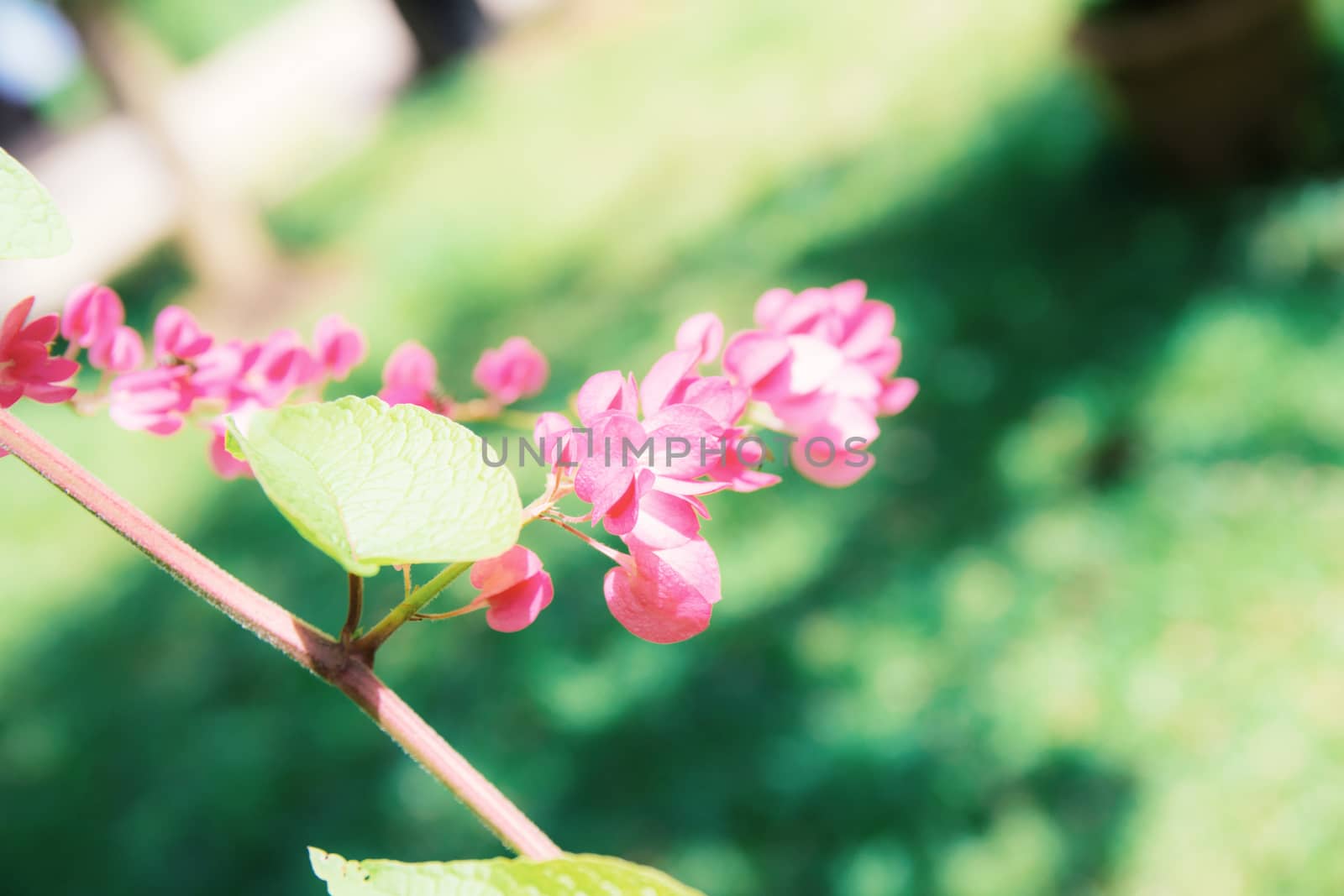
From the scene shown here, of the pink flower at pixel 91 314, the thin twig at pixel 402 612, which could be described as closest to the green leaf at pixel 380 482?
the thin twig at pixel 402 612

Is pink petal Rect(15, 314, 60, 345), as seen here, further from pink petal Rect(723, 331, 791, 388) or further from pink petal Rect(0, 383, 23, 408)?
pink petal Rect(723, 331, 791, 388)

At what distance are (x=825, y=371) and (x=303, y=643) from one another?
245 mm

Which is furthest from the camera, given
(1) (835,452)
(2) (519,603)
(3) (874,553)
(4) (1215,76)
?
(4) (1215,76)

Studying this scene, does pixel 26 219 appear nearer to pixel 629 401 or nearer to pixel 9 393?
pixel 9 393

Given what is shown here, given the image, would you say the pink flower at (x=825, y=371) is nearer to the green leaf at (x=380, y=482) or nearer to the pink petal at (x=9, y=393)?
the green leaf at (x=380, y=482)

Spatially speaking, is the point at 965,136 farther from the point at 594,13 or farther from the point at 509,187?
the point at 594,13

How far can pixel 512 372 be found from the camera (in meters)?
0.65

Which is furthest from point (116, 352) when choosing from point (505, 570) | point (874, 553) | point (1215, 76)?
point (1215, 76)

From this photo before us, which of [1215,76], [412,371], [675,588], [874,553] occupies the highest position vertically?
A: [1215,76]

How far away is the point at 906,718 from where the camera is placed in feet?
6.38

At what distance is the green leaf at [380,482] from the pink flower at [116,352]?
250 mm

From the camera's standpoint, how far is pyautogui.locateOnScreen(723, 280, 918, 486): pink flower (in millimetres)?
510

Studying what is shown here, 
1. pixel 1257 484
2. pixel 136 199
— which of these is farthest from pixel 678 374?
pixel 136 199

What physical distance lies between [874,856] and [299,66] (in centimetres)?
653
